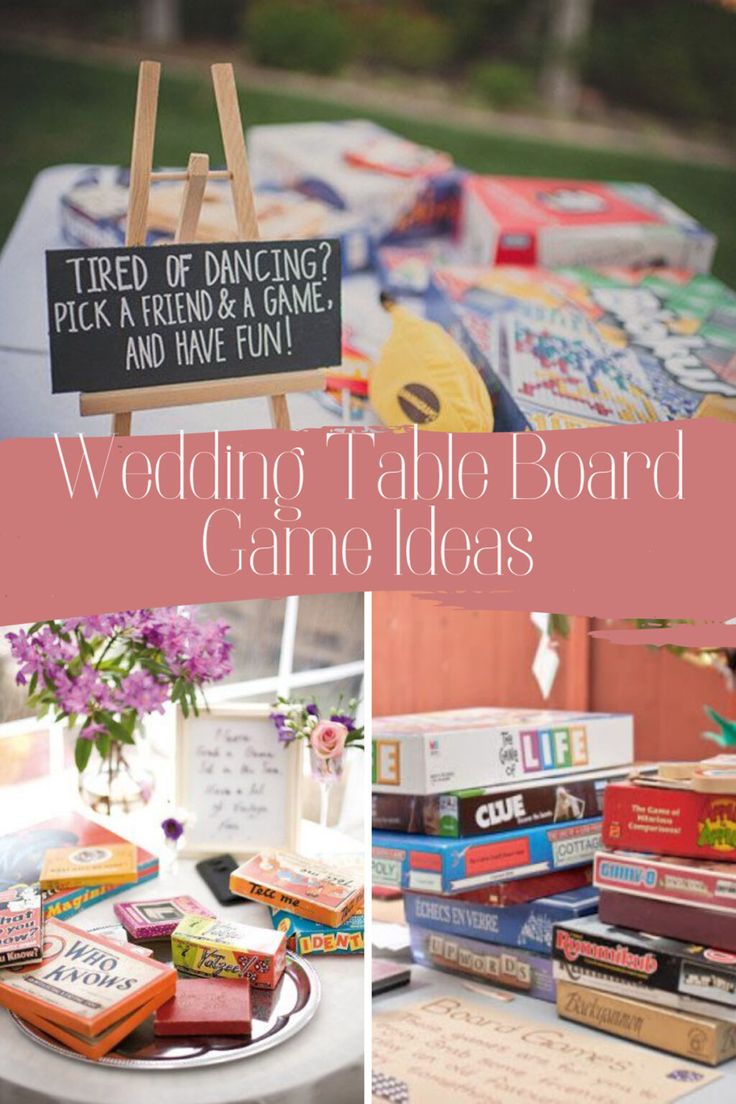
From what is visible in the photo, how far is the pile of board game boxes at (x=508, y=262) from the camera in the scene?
6.28 ft

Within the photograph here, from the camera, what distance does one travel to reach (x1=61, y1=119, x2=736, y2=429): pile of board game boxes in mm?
1913

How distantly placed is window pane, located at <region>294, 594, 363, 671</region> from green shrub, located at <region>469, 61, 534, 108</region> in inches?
103

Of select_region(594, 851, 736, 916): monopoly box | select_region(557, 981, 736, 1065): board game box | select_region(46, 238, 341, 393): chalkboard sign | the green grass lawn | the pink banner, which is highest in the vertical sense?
the green grass lawn

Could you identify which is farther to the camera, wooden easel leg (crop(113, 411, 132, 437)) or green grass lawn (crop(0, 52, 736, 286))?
green grass lawn (crop(0, 52, 736, 286))

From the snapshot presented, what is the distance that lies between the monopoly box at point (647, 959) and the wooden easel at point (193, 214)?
84 cm

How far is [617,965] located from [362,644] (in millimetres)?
577

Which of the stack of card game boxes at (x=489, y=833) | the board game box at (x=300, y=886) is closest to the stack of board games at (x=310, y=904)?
the board game box at (x=300, y=886)

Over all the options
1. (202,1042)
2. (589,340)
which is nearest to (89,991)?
(202,1042)

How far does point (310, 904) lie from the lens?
1.55 meters

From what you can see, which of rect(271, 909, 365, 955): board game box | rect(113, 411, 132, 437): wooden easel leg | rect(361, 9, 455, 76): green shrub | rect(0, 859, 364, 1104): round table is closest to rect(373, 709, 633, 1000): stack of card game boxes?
rect(271, 909, 365, 955): board game box

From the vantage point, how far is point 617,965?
170cm

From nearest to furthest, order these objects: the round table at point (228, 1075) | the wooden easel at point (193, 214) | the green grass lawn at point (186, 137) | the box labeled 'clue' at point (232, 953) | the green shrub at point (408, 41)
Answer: the round table at point (228, 1075), the box labeled 'clue' at point (232, 953), the wooden easel at point (193, 214), the green grass lawn at point (186, 137), the green shrub at point (408, 41)

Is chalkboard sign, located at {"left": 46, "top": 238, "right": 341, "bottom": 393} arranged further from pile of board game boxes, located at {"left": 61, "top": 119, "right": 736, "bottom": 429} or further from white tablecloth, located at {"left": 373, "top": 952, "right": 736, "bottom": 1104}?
white tablecloth, located at {"left": 373, "top": 952, "right": 736, "bottom": 1104}

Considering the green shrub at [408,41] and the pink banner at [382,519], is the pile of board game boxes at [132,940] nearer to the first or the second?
the pink banner at [382,519]
